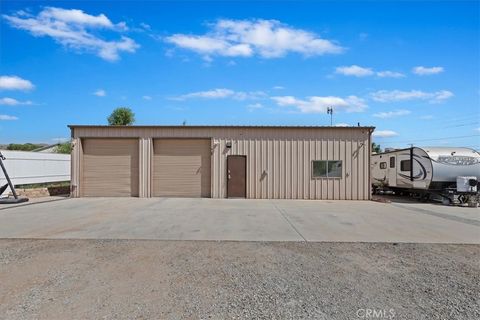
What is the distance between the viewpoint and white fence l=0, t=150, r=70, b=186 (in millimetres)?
17719

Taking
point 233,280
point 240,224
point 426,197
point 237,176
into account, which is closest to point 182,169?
point 237,176

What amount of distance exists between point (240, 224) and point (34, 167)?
1605cm

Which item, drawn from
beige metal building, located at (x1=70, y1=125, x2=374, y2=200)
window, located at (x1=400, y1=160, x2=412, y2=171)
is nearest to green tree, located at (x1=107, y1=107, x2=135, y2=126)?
beige metal building, located at (x1=70, y1=125, x2=374, y2=200)

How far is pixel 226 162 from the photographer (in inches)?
651

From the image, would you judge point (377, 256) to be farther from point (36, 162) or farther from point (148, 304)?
point (36, 162)

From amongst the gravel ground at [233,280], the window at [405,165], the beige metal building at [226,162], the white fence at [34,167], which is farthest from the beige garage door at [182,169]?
the gravel ground at [233,280]

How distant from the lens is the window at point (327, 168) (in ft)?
54.2

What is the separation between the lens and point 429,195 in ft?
56.6

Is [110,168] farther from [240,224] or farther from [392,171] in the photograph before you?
[392,171]

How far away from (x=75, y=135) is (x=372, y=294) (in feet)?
52.9

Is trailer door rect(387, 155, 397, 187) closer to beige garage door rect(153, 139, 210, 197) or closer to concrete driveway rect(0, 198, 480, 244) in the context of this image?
concrete driveway rect(0, 198, 480, 244)

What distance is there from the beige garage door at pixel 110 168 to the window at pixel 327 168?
28.2 feet

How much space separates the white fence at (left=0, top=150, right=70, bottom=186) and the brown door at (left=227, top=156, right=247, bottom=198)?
10.6 m

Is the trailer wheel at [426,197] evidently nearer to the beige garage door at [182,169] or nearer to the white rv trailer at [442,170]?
the white rv trailer at [442,170]
